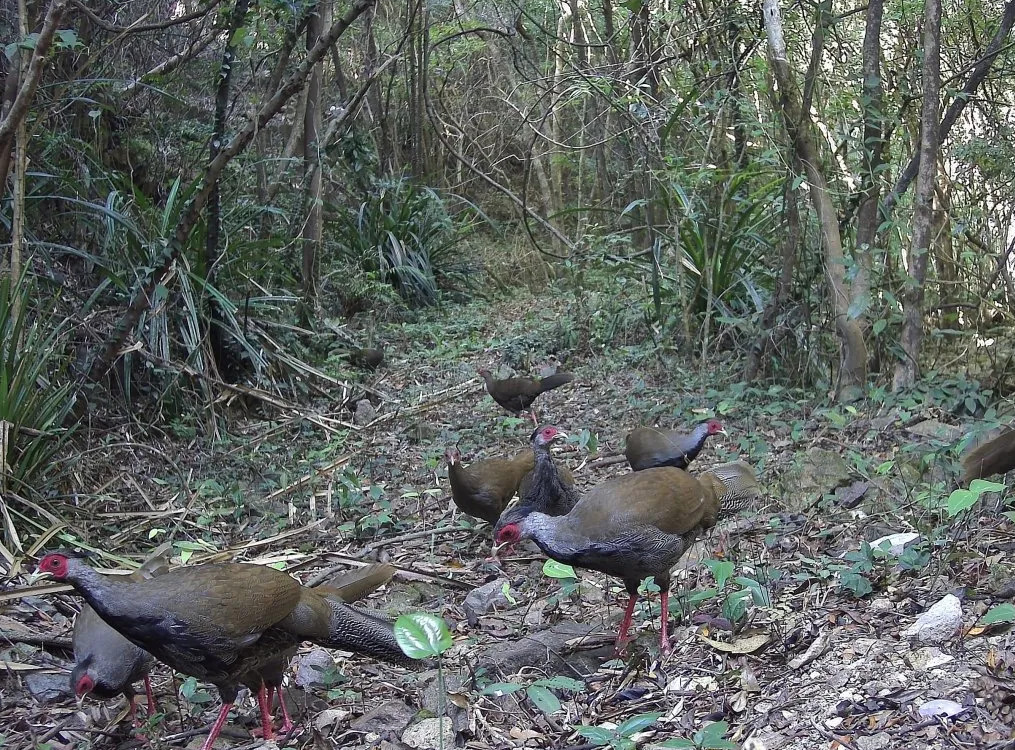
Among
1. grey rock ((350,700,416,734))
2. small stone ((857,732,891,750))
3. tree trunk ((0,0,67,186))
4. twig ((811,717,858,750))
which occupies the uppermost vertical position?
tree trunk ((0,0,67,186))

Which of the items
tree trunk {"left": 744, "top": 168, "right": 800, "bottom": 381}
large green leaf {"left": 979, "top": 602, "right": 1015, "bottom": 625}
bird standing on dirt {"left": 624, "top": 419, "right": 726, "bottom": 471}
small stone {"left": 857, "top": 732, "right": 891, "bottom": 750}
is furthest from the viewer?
tree trunk {"left": 744, "top": 168, "right": 800, "bottom": 381}

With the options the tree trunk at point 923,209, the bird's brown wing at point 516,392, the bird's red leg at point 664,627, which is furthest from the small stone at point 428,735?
the bird's brown wing at point 516,392

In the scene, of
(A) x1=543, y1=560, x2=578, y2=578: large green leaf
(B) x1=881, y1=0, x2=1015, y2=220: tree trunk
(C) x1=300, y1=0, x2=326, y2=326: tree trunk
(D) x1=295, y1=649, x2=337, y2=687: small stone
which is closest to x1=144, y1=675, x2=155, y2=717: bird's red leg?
(D) x1=295, y1=649, x2=337, y2=687: small stone

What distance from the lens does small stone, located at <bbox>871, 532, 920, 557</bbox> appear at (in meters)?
4.25

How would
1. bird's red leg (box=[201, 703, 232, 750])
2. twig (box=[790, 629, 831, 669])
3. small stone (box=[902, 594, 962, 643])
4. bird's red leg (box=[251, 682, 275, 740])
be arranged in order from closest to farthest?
small stone (box=[902, 594, 962, 643]) → twig (box=[790, 629, 831, 669]) → bird's red leg (box=[201, 703, 232, 750]) → bird's red leg (box=[251, 682, 275, 740])

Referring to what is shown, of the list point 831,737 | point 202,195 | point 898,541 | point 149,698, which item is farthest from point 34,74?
point 898,541

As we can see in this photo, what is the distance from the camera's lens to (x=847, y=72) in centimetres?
718

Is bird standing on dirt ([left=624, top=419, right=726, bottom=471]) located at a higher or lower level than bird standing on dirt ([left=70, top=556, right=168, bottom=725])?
higher

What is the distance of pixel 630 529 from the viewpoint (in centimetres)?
395

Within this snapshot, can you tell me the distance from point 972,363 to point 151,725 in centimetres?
563

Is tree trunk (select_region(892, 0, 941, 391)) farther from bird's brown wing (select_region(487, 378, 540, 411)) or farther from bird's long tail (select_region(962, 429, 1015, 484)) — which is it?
bird's brown wing (select_region(487, 378, 540, 411))

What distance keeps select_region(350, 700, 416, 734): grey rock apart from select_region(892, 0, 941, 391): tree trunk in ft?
13.5

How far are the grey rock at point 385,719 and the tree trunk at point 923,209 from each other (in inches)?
162

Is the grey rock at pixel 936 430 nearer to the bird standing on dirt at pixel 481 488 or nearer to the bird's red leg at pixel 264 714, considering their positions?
the bird standing on dirt at pixel 481 488
